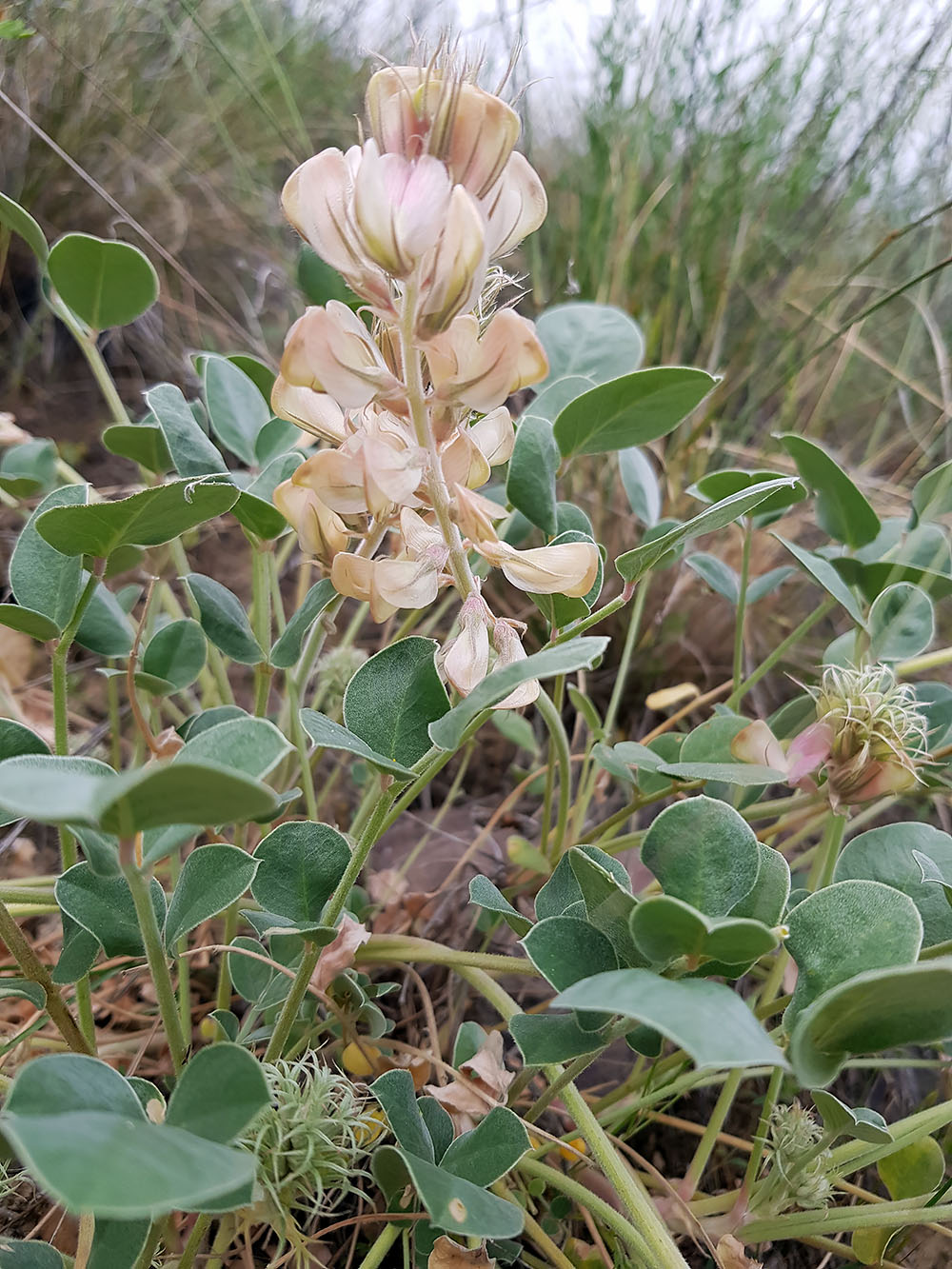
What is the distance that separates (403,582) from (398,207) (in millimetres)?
145

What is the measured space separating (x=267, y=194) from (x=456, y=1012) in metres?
1.65

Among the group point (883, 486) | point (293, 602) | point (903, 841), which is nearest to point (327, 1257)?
point (903, 841)

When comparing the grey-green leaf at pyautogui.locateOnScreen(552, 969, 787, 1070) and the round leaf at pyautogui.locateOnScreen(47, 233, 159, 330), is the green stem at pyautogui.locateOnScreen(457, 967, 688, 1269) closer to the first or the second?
the grey-green leaf at pyautogui.locateOnScreen(552, 969, 787, 1070)

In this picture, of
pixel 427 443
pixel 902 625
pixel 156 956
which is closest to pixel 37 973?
pixel 156 956

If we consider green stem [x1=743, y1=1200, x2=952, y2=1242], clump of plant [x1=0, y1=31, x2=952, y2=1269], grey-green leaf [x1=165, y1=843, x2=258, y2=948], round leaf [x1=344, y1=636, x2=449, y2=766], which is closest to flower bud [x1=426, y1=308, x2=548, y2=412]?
clump of plant [x1=0, y1=31, x2=952, y2=1269]

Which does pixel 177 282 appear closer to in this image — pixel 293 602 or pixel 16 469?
pixel 293 602

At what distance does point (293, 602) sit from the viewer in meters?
1.26

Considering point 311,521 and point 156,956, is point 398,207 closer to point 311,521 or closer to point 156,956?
point 311,521

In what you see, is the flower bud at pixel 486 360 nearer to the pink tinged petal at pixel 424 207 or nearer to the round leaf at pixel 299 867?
the pink tinged petal at pixel 424 207

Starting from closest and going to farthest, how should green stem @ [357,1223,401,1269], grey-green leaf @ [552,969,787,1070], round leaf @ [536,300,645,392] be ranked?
grey-green leaf @ [552,969,787,1070] < green stem @ [357,1223,401,1269] < round leaf @ [536,300,645,392]

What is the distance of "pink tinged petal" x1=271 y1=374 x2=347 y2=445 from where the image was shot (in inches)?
15.6

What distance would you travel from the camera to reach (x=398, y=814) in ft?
1.63

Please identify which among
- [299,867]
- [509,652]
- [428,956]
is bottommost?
[428,956]

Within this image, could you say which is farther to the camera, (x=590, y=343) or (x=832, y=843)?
(x=590, y=343)
